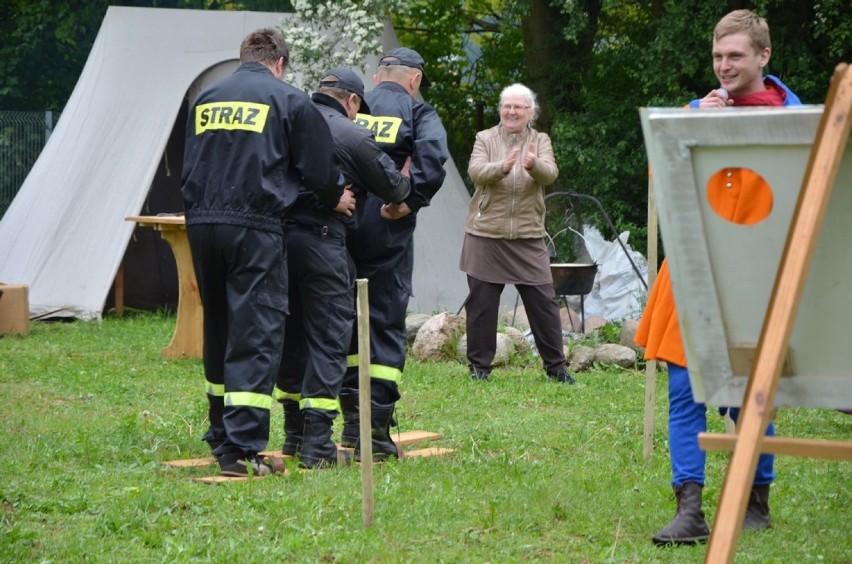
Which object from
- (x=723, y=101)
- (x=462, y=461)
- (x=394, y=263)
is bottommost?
(x=462, y=461)

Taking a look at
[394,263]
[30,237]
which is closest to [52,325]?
[30,237]

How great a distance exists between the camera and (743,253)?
2.73m

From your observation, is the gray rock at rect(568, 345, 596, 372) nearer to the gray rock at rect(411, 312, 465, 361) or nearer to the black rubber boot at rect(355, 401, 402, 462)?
the gray rock at rect(411, 312, 465, 361)

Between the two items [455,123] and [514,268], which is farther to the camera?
[455,123]

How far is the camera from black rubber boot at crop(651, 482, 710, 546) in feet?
12.7

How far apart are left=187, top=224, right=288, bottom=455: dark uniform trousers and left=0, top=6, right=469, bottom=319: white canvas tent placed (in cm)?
653

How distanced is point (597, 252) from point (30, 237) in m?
5.29

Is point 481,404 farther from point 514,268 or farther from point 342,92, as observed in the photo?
point 342,92

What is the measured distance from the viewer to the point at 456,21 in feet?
58.1

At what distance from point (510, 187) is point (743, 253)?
5.61m

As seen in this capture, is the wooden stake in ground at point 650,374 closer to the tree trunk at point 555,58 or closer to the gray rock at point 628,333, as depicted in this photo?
the gray rock at point 628,333

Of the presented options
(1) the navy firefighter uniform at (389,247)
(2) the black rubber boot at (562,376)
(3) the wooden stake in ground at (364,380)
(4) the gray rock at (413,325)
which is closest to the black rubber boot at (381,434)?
(1) the navy firefighter uniform at (389,247)

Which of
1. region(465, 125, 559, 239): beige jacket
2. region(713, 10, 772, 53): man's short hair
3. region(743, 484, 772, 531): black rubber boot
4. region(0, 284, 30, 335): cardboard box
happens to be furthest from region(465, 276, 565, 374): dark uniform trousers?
region(713, 10, 772, 53): man's short hair

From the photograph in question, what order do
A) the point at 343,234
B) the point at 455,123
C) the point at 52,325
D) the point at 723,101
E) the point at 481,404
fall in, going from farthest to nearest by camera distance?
the point at 455,123
the point at 52,325
the point at 481,404
the point at 343,234
the point at 723,101
